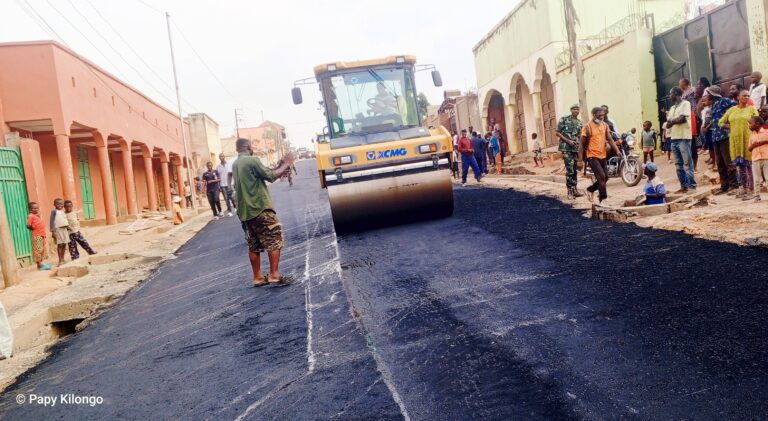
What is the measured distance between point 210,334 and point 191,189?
21.1 metres

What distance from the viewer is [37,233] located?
1165cm

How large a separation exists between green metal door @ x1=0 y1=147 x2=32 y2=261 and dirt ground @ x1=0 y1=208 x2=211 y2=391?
57 centimetres

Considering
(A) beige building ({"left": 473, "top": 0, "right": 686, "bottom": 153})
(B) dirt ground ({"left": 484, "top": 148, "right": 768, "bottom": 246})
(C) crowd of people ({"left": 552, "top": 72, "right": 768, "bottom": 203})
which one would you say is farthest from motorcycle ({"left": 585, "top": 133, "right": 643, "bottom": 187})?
(A) beige building ({"left": 473, "top": 0, "right": 686, "bottom": 153})

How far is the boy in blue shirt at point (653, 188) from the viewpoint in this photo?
803cm

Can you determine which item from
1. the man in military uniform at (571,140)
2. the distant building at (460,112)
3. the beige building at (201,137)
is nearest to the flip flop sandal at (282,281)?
the man in military uniform at (571,140)

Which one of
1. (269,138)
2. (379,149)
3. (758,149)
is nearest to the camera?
(758,149)

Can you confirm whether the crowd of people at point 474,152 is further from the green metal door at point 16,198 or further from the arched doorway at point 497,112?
the arched doorway at point 497,112

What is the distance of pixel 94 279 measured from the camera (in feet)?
30.0

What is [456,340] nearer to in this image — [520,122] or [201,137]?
[520,122]

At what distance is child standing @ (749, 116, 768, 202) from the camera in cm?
759

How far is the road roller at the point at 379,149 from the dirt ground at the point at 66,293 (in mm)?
3303

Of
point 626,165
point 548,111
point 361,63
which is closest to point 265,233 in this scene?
point 361,63

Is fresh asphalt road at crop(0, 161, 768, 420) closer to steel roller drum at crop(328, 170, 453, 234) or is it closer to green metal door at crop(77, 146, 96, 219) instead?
steel roller drum at crop(328, 170, 453, 234)

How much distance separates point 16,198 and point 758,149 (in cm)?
1327
